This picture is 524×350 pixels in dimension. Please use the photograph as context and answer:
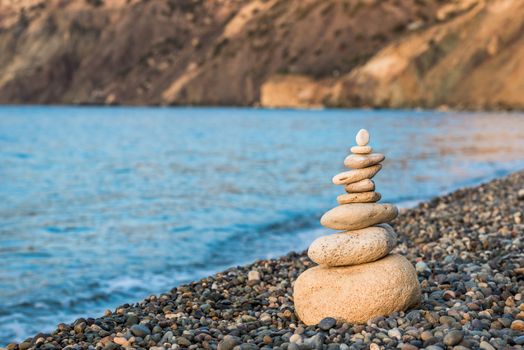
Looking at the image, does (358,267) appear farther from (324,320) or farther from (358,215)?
(324,320)

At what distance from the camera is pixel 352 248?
25.5ft

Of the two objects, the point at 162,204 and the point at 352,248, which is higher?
the point at 352,248

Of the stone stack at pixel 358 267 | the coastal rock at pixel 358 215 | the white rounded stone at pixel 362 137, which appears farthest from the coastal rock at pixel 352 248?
the white rounded stone at pixel 362 137

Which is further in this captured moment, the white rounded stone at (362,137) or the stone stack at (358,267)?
the white rounded stone at (362,137)

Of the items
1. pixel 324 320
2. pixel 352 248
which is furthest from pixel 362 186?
pixel 324 320

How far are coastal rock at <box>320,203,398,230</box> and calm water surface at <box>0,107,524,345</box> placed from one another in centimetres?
488

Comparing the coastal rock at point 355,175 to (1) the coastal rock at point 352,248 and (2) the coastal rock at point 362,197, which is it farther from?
(1) the coastal rock at point 352,248

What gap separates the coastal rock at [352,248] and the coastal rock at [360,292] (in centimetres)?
8

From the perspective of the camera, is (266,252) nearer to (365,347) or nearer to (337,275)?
(337,275)

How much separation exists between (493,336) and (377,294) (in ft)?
4.03

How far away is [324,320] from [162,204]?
16.2 meters

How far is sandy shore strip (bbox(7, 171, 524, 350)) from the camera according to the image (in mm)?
6910

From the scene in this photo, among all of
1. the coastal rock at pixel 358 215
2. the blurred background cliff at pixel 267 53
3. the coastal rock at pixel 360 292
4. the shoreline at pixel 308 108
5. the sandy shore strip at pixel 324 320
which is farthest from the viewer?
the blurred background cliff at pixel 267 53

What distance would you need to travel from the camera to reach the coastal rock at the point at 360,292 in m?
7.53
